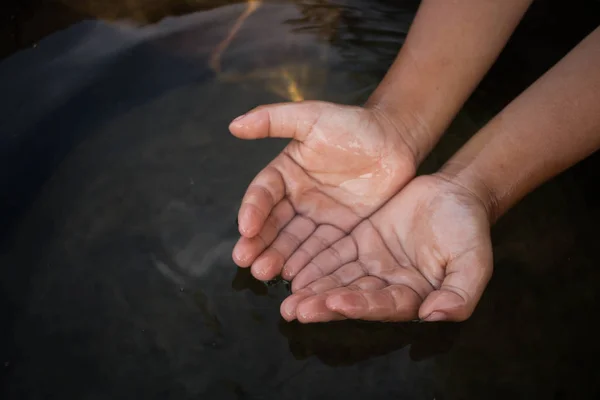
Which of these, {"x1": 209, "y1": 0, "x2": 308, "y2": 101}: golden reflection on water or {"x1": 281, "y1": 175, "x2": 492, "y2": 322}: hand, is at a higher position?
{"x1": 209, "y1": 0, "x2": 308, "y2": 101}: golden reflection on water

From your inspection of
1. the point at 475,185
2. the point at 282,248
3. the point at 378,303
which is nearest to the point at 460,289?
the point at 378,303

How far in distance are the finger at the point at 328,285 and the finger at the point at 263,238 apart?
0.61 ft

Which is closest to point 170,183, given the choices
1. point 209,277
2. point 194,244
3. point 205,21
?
point 194,244

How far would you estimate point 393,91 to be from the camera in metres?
1.98

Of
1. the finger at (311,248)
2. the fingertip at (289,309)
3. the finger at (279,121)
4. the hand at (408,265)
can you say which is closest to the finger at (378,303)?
the hand at (408,265)

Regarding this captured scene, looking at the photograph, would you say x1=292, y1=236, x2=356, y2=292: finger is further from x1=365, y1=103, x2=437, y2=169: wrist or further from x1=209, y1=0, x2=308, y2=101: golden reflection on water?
x1=209, y1=0, x2=308, y2=101: golden reflection on water

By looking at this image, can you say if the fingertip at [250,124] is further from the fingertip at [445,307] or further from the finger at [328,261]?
the fingertip at [445,307]

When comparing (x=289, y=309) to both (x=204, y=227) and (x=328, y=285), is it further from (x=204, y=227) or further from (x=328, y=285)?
(x=204, y=227)

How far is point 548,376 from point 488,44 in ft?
4.04

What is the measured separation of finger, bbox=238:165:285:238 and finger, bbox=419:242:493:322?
535 mm

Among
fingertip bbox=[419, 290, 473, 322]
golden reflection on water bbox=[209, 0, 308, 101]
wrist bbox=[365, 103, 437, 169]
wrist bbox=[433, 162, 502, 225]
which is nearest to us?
fingertip bbox=[419, 290, 473, 322]

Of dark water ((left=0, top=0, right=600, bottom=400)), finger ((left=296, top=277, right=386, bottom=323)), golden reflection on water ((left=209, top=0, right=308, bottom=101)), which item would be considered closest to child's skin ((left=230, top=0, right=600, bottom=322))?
finger ((left=296, top=277, right=386, bottom=323))

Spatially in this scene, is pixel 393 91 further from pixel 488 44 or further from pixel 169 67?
pixel 169 67

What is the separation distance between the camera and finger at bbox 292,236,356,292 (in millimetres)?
1565
